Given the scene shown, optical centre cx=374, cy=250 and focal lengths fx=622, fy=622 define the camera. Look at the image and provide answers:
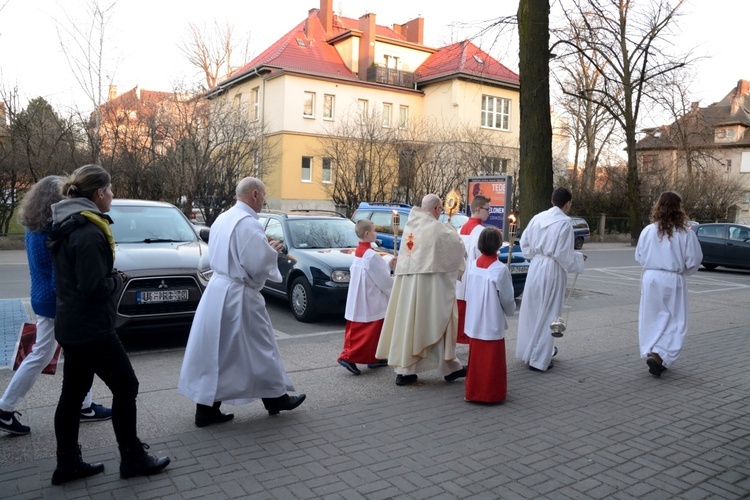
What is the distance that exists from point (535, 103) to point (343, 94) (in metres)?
28.8

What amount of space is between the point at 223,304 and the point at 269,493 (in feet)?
5.35

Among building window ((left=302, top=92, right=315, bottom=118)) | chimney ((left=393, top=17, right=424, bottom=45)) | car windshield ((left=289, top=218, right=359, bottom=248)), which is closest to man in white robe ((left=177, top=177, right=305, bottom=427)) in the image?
car windshield ((left=289, top=218, right=359, bottom=248))

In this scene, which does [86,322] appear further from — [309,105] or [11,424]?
[309,105]

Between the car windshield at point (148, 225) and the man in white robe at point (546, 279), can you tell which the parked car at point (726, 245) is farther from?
the car windshield at point (148, 225)

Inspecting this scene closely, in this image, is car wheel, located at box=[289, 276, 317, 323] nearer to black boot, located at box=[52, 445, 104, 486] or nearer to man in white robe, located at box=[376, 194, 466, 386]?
man in white robe, located at box=[376, 194, 466, 386]

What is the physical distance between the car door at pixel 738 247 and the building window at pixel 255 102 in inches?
1108

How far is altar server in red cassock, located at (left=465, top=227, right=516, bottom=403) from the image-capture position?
584cm

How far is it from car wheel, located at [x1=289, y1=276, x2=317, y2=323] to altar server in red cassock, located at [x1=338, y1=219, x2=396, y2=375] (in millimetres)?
2968

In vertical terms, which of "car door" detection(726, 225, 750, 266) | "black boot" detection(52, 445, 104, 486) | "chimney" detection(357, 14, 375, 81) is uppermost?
"chimney" detection(357, 14, 375, 81)

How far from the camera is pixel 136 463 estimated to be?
13.4ft

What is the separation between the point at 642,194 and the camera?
41281 mm

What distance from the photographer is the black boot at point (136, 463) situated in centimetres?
407

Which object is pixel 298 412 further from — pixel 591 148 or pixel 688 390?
pixel 591 148

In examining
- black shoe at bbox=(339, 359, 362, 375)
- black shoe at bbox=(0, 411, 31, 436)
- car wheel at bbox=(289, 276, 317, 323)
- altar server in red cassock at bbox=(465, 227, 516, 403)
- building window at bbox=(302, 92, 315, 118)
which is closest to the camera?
black shoe at bbox=(0, 411, 31, 436)
